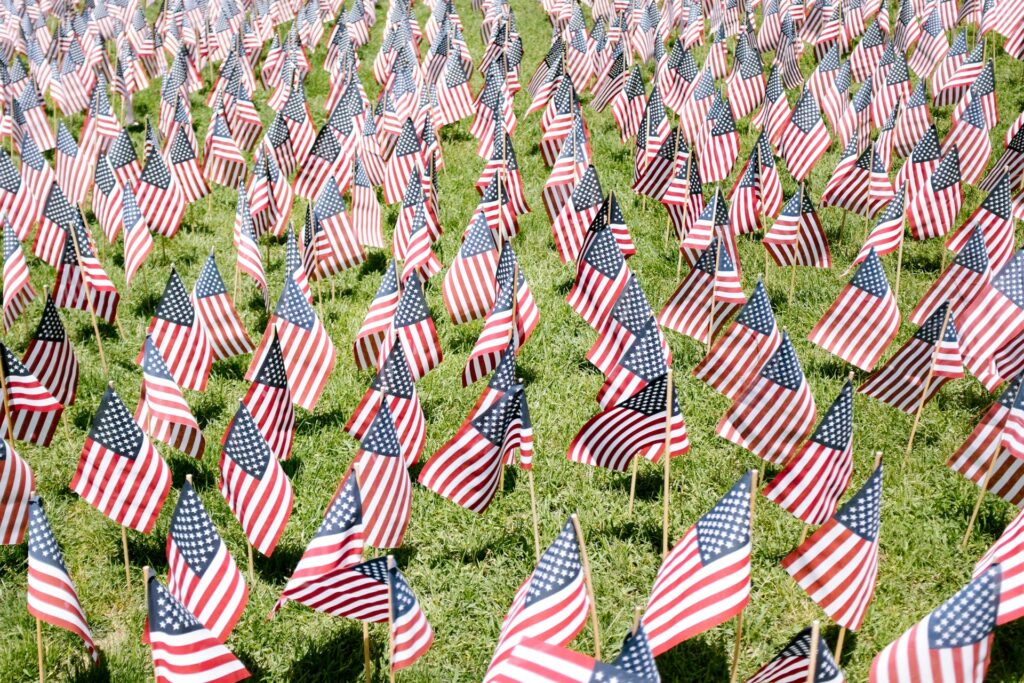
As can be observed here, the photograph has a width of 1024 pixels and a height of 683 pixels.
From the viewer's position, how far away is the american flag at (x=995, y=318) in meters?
8.41

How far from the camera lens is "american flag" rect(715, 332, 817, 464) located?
718 centimetres

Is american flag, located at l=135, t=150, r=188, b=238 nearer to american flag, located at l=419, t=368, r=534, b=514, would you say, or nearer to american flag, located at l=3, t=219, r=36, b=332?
american flag, located at l=3, t=219, r=36, b=332

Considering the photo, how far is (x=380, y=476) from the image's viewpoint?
663 centimetres

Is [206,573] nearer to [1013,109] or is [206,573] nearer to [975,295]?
[975,295]

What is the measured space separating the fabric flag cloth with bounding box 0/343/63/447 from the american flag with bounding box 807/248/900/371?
19.6 ft

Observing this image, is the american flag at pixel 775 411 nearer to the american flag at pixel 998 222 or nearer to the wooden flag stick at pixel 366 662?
the wooden flag stick at pixel 366 662

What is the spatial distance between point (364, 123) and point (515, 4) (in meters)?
10.6

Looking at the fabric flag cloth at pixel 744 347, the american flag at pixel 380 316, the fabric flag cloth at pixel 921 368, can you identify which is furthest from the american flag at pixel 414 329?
the fabric flag cloth at pixel 921 368

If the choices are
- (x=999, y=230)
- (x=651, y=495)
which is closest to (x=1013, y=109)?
(x=999, y=230)

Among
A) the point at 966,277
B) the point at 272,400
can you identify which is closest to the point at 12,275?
the point at 272,400

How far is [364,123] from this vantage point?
13711 mm

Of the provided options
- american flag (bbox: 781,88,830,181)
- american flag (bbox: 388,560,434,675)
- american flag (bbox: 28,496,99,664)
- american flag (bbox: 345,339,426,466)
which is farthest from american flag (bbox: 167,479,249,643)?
american flag (bbox: 781,88,830,181)

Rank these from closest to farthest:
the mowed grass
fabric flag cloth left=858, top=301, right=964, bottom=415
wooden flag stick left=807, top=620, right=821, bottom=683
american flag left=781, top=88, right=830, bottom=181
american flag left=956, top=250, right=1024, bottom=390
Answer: wooden flag stick left=807, top=620, right=821, bottom=683, the mowed grass, fabric flag cloth left=858, top=301, right=964, bottom=415, american flag left=956, top=250, right=1024, bottom=390, american flag left=781, top=88, right=830, bottom=181

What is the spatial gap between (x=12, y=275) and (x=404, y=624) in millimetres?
6343
